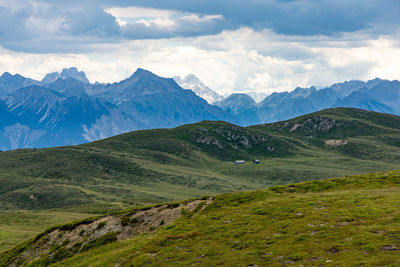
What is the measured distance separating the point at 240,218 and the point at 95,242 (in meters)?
20.7

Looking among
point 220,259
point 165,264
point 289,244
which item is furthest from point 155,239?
point 289,244

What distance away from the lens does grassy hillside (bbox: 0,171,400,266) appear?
106 ft

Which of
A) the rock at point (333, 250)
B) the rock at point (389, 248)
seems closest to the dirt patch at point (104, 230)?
the rock at point (333, 250)

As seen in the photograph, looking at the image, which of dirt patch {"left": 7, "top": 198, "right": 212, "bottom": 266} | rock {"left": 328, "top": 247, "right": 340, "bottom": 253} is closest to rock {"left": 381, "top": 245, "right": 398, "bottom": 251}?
rock {"left": 328, "top": 247, "right": 340, "bottom": 253}

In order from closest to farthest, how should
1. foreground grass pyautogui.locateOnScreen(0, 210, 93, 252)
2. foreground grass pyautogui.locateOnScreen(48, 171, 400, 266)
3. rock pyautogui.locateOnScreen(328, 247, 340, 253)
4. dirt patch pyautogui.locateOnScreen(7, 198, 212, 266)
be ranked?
1. foreground grass pyautogui.locateOnScreen(48, 171, 400, 266)
2. rock pyautogui.locateOnScreen(328, 247, 340, 253)
3. dirt patch pyautogui.locateOnScreen(7, 198, 212, 266)
4. foreground grass pyautogui.locateOnScreen(0, 210, 93, 252)

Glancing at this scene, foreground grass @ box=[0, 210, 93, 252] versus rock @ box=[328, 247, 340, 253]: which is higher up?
rock @ box=[328, 247, 340, 253]

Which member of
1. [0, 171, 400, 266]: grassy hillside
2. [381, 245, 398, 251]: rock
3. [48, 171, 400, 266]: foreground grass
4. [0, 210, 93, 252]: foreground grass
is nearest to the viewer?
[381, 245, 398, 251]: rock

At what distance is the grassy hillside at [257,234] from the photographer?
106 feet

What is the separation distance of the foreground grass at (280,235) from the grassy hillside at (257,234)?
8 cm

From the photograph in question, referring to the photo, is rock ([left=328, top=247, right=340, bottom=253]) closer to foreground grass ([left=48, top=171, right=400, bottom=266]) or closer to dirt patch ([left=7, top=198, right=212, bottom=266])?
foreground grass ([left=48, top=171, right=400, bottom=266])

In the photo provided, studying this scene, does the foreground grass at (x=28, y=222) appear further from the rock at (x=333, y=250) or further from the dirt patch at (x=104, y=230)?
the rock at (x=333, y=250)

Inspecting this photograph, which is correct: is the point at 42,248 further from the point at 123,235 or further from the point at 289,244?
the point at 289,244

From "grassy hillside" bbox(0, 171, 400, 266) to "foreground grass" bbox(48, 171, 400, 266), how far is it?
8 centimetres

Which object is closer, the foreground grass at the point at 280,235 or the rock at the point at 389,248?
the rock at the point at 389,248
